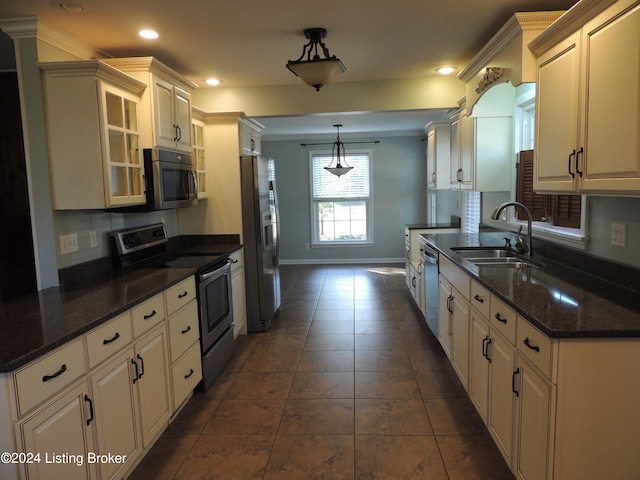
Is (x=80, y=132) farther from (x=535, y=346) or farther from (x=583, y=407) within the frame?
(x=583, y=407)

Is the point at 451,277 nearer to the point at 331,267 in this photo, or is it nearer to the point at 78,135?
the point at 78,135

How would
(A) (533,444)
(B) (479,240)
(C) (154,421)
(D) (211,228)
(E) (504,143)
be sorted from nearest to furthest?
(A) (533,444) < (C) (154,421) < (E) (504,143) < (B) (479,240) < (D) (211,228)

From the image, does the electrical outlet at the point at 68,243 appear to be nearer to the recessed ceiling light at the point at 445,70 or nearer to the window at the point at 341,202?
the recessed ceiling light at the point at 445,70

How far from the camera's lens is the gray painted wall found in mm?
8195

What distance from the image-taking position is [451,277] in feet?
10.3

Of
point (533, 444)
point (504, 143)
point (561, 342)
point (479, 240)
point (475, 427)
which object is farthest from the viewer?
point (479, 240)

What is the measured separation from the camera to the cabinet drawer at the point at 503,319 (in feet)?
6.31

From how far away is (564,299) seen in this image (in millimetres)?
1964

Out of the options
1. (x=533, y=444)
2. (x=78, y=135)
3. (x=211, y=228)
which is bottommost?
(x=533, y=444)

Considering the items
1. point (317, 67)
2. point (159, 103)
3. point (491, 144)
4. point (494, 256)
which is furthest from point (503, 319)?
point (159, 103)

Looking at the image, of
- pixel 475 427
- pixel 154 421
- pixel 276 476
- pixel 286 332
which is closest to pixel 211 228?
pixel 286 332

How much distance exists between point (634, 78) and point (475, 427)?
6.50ft

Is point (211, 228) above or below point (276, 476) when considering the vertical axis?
above

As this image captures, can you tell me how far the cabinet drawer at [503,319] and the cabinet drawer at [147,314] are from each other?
69.5 inches
